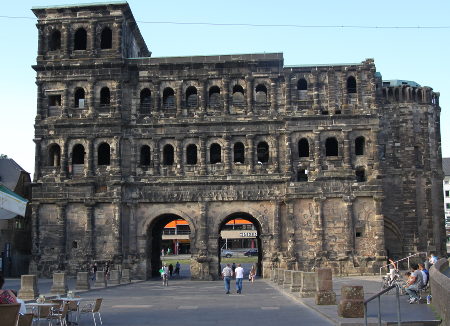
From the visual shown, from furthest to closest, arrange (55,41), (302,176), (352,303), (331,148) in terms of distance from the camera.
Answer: (55,41)
(331,148)
(302,176)
(352,303)

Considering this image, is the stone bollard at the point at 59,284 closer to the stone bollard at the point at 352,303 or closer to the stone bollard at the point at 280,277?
the stone bollard at the point at 280,277

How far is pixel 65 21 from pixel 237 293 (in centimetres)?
2661

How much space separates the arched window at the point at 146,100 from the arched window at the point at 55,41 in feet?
25.6

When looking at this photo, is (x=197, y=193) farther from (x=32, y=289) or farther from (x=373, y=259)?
(x=32, y=289)

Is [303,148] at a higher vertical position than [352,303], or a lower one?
higher

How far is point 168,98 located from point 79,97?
6.95 meters

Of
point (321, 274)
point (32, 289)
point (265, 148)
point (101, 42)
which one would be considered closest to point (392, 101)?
point (265, 148)

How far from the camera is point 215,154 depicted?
45.4 meters

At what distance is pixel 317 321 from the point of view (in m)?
17.9

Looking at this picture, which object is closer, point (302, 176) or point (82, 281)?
point (82, 281)

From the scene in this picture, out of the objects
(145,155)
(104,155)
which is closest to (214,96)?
(145,155)

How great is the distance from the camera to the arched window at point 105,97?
1777 inches

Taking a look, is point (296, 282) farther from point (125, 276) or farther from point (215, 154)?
point (215, 154)

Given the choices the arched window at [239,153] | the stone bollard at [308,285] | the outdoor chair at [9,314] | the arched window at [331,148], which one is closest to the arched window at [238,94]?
the arched window at [239,153]
